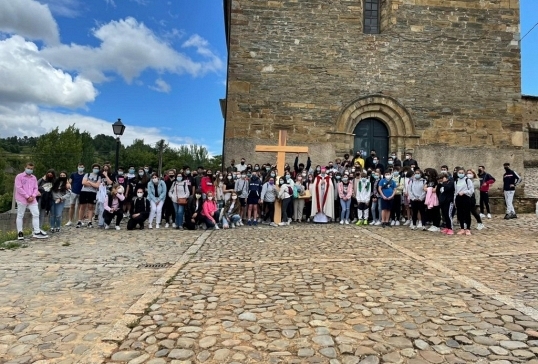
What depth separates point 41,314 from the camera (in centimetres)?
390

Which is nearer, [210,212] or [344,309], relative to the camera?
[344,309]

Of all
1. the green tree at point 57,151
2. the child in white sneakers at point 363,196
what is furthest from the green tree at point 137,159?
the child in white sneakers at point 363,196

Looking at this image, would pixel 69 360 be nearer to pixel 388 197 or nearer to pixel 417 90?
pixel 388 197

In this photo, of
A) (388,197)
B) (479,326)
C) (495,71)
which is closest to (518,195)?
(495,71)

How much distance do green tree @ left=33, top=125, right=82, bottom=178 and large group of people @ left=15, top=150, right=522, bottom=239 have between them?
3247cm

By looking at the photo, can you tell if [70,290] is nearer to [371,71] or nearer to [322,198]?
[322,198]

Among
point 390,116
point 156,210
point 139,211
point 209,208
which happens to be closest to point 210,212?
point 209,208

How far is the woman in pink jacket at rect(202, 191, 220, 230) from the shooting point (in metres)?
10.3

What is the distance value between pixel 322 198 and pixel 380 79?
5939 mm

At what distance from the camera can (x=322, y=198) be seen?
37.5 feet

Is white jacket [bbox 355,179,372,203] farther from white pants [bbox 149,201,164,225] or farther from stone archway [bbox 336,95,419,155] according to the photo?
white pants [bbox 149,201,164,225]

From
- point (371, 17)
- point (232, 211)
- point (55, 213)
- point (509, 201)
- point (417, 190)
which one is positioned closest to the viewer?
point (55, 213)

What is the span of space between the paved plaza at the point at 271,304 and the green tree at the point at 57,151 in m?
36.8

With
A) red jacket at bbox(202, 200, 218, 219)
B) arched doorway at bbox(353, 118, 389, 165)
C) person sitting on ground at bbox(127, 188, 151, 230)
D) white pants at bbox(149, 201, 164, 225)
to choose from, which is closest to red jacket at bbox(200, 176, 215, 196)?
red jacket at bbox(202, 200, 218, 219)
